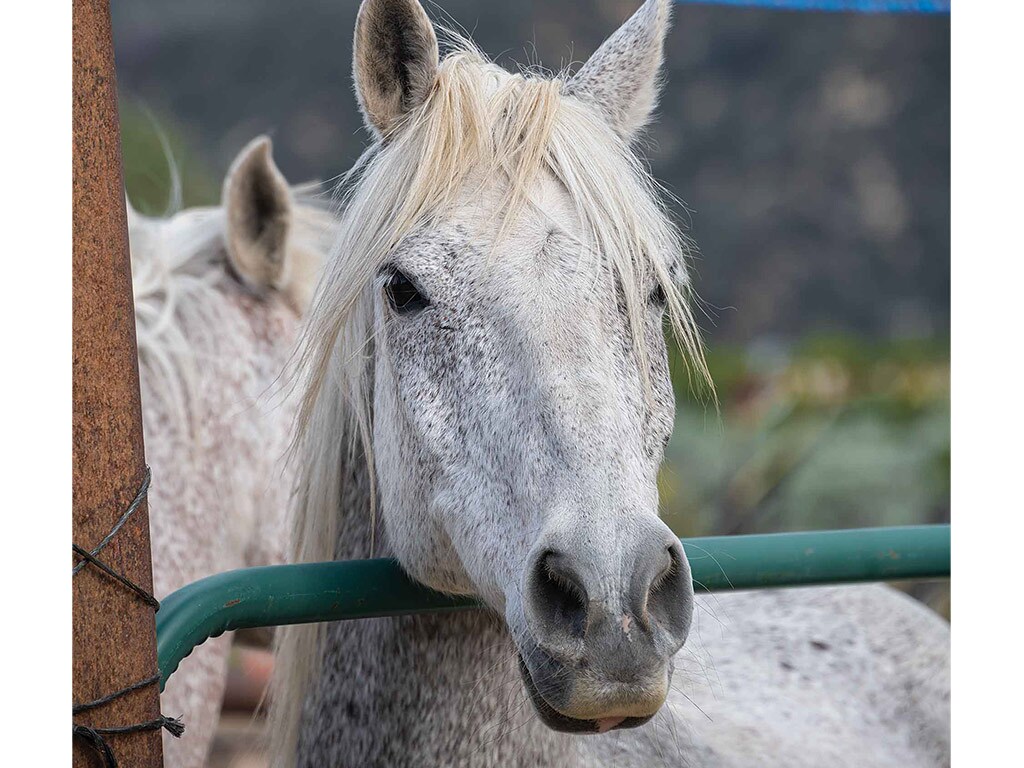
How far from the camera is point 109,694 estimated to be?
3.82 feet

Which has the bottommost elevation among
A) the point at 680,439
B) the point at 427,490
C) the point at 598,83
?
the point at 680,439

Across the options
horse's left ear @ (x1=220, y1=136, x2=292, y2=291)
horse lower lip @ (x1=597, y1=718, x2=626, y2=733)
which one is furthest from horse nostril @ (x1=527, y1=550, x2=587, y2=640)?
horse's left ear @ (x1=220, y1=136, x2=292, y2=291)

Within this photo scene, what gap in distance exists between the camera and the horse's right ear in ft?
4.82

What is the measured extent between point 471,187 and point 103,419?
22.7 inches

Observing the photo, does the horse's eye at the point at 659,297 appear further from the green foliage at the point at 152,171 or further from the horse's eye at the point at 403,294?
the green foliage at the point at 152,171

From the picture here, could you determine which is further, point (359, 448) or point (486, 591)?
point (359, 448)

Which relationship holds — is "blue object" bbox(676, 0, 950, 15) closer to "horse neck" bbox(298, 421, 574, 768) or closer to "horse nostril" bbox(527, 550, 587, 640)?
"horse neck" bbox(298, 421, 574, 768)

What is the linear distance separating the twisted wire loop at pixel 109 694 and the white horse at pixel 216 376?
1015 millimetres

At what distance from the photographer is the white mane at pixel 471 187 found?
141cm

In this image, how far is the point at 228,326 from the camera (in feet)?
8.66

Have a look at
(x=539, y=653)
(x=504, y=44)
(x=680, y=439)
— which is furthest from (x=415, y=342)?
(x=504, y=44)

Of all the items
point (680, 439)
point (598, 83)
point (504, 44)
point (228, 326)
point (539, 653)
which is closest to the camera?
point (539, 653)
